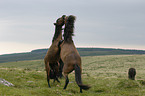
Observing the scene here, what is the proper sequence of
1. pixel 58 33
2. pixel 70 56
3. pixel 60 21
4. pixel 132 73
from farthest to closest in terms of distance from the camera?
1. pixel 132 73
2. pixel 58 33
3. pixel 60 21
4. pixel 70 56

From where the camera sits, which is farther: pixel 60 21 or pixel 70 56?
pixel 60 21

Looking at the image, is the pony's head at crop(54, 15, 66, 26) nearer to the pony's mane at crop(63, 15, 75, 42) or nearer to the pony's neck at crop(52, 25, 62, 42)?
the pony's neck at crop(52, 25, 62, 42)

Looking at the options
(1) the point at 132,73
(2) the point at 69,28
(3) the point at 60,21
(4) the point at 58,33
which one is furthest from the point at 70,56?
(1) the point at 132,73

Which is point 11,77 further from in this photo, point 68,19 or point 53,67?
point 68,19

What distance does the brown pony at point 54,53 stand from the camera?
13.2 meters

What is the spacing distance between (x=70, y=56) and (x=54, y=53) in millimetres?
2098

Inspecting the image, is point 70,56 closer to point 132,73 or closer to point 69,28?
point 69,28

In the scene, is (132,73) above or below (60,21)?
below

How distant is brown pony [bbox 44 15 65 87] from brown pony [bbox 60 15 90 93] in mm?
977

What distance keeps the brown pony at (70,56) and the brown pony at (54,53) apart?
0.98m

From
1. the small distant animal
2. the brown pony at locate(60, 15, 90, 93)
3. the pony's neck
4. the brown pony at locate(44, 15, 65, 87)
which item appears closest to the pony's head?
the brown pony at locate(44, 15, 65, 87)

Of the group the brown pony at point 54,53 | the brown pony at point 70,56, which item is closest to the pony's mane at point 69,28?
the brown pony at point 70,56

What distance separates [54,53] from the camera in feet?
43.0

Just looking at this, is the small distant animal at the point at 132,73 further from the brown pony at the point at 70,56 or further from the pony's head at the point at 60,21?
the pony's head at the point at 60,21
